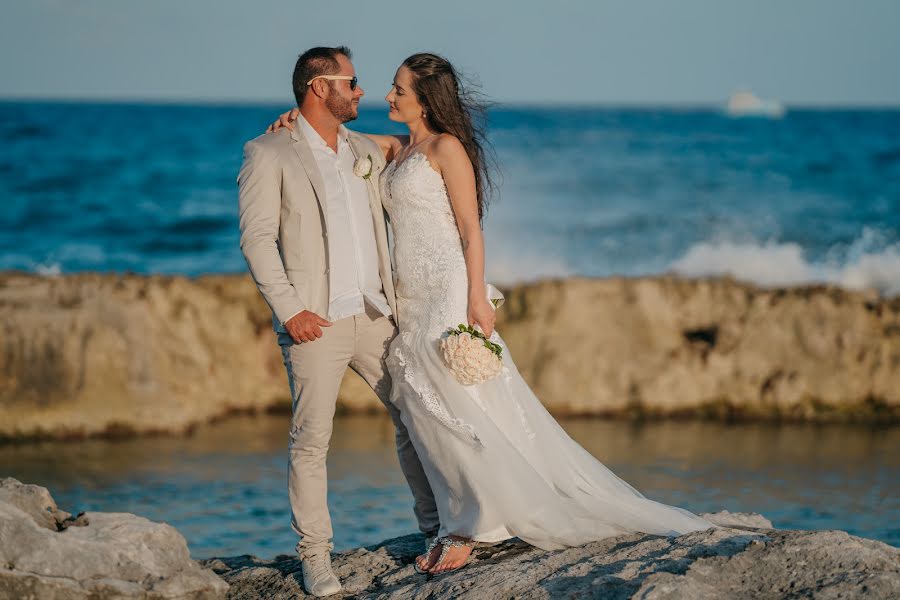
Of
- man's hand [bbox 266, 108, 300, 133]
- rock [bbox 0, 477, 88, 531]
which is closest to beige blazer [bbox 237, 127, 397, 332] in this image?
man's hand [bbox 266, 108, 300, 133]

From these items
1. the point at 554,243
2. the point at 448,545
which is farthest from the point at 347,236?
the point at 554,243

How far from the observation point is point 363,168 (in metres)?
4.57

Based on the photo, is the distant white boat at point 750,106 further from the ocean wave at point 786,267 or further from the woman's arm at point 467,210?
→ the woman's arm at point 467,210

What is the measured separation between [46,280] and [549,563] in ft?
22.3

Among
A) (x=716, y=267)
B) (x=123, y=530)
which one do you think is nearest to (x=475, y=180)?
(x=123, y=530)

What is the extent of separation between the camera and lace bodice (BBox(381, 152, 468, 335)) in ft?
14.9

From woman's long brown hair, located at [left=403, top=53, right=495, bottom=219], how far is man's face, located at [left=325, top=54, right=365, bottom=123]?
0.77 feet

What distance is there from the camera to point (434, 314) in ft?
14.9

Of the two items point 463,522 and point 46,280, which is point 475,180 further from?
point 46,280

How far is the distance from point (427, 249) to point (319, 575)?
1393 millimetres

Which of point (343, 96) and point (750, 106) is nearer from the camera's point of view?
point (343, 96)

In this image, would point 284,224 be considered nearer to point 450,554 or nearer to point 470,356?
point 470,356

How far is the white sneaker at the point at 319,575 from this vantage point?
4.39 metres

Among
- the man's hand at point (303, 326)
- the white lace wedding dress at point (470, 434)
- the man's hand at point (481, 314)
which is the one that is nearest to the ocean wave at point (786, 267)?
the white lace wedding dress at point (470, 434)
